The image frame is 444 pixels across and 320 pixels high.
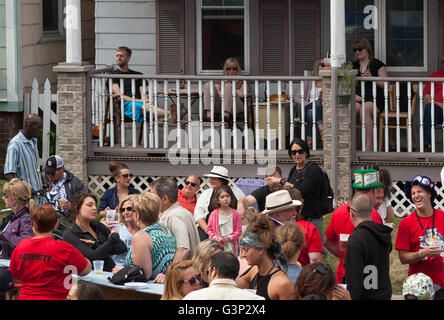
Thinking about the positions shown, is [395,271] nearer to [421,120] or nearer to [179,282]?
[421,120]

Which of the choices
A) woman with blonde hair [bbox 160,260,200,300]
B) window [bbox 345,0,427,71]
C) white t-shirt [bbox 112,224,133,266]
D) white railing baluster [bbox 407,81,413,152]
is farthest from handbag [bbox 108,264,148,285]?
window [bbox 345,0,427,71]

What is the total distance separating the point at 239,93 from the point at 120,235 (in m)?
5.99

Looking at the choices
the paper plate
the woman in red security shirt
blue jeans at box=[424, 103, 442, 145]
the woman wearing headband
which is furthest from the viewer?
blue jeans at box=[424, 103, 442, 145]

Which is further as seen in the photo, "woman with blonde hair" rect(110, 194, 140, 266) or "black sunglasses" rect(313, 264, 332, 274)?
"woman with blonde hair" rect(110, 194, 140, 266)

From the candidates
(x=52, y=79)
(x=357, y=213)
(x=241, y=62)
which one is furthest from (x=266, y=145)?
(x=357, y=213)

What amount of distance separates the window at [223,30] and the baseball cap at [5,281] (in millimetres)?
10359

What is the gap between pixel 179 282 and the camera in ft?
25.4

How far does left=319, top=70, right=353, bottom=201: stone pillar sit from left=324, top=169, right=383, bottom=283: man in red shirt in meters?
5.39

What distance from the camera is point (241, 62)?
1780 centimetres

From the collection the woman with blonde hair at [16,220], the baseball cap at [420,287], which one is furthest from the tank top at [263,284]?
the woman with blonde hair at [16,220]

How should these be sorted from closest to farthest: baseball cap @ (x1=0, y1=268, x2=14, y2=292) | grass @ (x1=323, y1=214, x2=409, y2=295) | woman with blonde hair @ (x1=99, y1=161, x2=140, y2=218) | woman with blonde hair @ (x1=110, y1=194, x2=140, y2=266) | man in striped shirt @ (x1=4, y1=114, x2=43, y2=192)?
baseball cap @ (x1=0, y1=268, x2=14, y2=292), woman with blonde hair @ (x1=110, y1=194, x2=140, y2=266), grass @ (x1=323, y1=214, x2=409, y2=295), woman with blonde hair @ (x1=99, y1=161, x2=140, y2=218), man in striped shirt @ (x1=4, y1=114, x2=43, y2=192)

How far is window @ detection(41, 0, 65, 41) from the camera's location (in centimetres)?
1948

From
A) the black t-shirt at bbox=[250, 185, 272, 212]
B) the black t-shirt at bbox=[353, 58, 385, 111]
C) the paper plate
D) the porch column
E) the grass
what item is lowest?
the grass

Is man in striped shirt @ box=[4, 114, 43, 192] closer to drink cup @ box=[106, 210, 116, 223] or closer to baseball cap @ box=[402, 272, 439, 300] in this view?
drink cup @ box=[106, 210, 116, 223]
